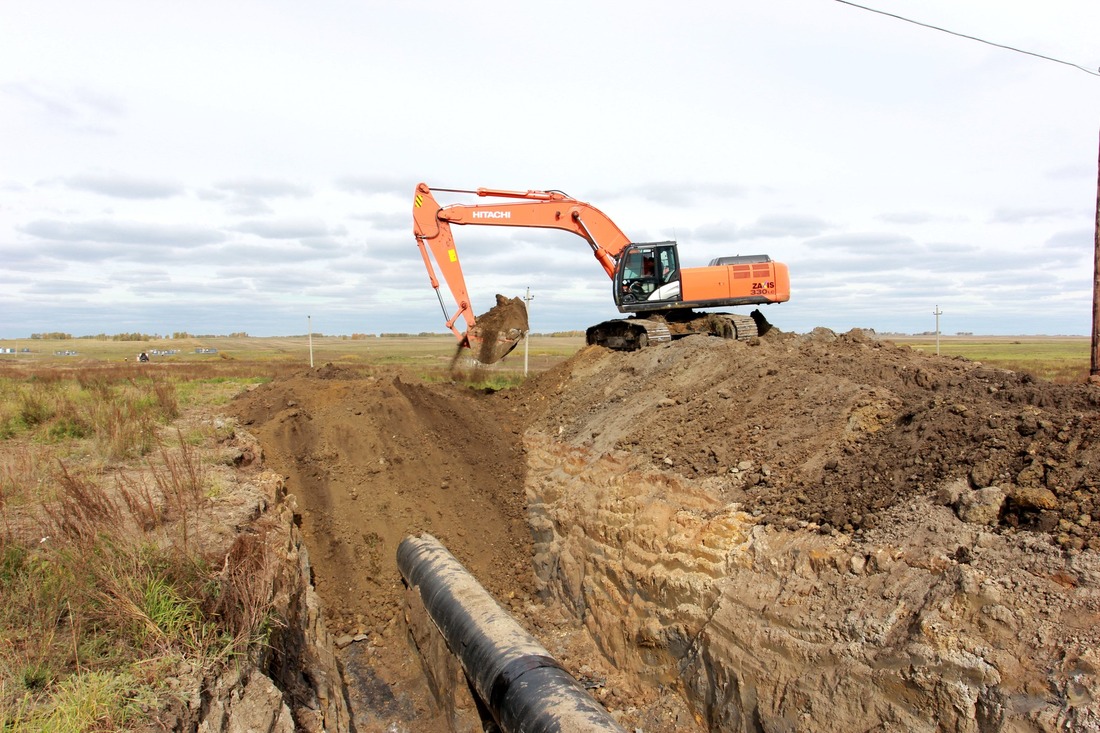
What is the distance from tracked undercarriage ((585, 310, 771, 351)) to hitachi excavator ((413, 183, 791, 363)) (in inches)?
1.0

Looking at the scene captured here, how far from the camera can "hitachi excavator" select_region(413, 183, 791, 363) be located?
49.4 feet

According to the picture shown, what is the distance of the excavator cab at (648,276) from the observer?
50.9ft

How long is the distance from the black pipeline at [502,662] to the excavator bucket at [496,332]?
288 inches

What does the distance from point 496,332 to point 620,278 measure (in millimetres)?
3212

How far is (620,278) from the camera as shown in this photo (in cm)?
1566

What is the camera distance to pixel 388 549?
9.91 metres

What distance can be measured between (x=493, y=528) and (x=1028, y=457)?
7294 millimetres

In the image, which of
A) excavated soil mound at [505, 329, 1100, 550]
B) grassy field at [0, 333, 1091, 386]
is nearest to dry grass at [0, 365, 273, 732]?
excavated soil mound at [505, 329, 1100, 550]

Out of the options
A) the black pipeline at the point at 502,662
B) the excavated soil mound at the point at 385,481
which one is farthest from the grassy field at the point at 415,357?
the black pipeline at the point at 502,662

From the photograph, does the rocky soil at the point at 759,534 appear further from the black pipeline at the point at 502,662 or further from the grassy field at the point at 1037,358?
the grassy field at the point at 1037,358

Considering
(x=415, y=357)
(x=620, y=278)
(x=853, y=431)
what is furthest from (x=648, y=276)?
(x=415, y=357)

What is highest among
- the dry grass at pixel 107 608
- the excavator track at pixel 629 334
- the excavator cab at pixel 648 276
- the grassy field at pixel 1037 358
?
the excavator cab at pixel 648 276

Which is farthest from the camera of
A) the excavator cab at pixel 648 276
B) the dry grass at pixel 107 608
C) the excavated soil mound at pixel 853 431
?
the excavator cab at pixel 648 276

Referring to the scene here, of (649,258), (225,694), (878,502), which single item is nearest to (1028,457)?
(878,502)
